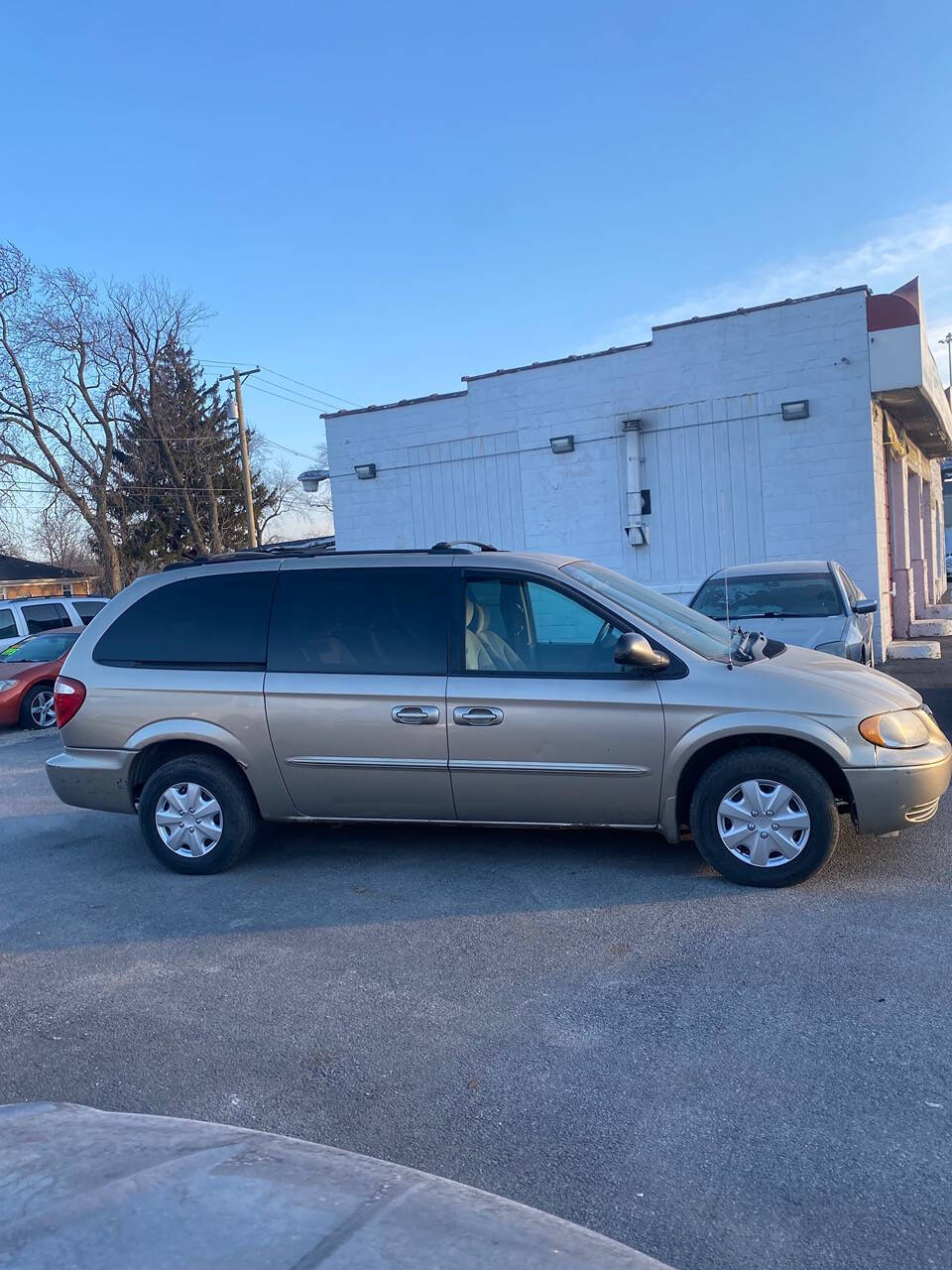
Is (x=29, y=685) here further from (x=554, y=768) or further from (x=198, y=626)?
(x=554, y=768)

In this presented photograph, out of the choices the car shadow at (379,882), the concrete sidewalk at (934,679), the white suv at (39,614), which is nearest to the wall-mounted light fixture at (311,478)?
the white suv at (39,614)

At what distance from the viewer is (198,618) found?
231 inches

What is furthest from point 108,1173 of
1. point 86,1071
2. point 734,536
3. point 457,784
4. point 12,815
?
point 734,536

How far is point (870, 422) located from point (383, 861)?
36.0 feet

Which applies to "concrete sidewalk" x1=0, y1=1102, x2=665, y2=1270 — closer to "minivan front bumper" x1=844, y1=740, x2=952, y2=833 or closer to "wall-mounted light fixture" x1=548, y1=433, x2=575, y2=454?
"minivan front bumper" x1=844, y1=740, x2=952, y2=833

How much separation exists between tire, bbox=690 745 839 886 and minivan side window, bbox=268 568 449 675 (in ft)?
5.27

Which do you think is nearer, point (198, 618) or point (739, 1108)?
point (739, 1108)

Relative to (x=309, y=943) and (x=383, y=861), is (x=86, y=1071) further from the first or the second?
(x=383, y=861)

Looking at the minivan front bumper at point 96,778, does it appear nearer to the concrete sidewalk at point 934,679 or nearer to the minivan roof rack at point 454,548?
the minivan roof rack at point 454,548

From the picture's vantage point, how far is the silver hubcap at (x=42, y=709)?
12930 millimetres

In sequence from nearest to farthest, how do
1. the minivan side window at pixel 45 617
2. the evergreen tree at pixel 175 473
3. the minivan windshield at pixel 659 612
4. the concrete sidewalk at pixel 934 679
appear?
the minivan windshield at pixel 659 612
the concrete sidewalk at pixel 934 679
the minivan side window at pixel 45 617
the evergreen tree at pixel 175 473

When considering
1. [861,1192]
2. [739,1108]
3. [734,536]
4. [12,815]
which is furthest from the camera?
[734,536]

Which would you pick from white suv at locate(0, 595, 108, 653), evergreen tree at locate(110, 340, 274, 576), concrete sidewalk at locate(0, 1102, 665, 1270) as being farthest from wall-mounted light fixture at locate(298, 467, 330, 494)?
evergreen tree at locate(110, 340, 274, 576)

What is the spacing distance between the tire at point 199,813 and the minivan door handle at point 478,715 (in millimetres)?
1475
